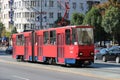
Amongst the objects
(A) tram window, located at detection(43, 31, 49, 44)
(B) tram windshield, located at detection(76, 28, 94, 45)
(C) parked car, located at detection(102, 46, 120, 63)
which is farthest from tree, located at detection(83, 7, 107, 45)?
(B) tram windshield, located at detection(76, 28, 94, 45)

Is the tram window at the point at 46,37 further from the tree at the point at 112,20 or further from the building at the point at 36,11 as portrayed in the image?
the building at the point at 36,11

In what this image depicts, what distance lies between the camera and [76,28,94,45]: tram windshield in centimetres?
3023

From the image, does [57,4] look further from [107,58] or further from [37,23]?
[107,58]

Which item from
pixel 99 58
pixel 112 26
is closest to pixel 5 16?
pixel 112 26

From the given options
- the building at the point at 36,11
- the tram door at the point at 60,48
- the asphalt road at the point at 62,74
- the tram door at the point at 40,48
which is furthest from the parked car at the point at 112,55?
the building at the point at 36,11

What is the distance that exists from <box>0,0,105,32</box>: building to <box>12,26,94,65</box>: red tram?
72.8m

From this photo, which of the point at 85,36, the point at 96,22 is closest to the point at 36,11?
the point at 96,22

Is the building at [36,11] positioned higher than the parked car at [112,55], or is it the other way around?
the building at [36,11]

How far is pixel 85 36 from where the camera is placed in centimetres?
3047

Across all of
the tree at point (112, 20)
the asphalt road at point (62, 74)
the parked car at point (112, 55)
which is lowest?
the asphalt road at point (62, 74)

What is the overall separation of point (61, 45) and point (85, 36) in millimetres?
2595

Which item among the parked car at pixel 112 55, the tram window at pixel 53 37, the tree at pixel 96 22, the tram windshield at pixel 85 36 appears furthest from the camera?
the tree at pixel 96 22

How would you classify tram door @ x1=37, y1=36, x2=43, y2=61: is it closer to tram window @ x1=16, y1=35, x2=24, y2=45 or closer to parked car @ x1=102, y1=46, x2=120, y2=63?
tram window @ x1=16, y1=35, x2=24, y2=45

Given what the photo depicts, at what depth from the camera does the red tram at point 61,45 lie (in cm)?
3027
